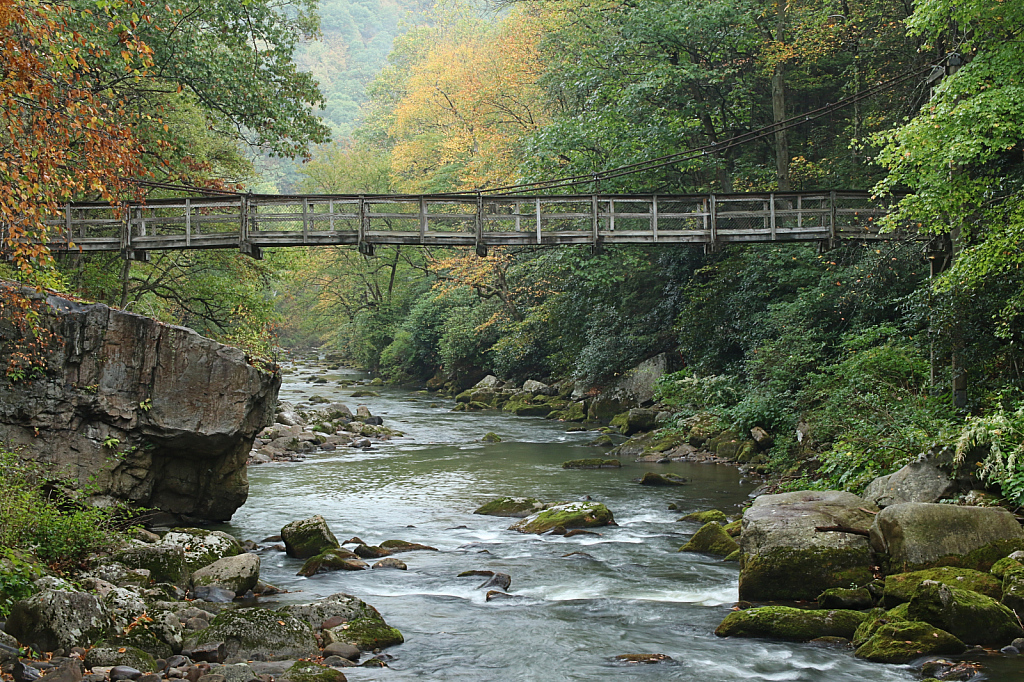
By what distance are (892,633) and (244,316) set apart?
15.1 metres

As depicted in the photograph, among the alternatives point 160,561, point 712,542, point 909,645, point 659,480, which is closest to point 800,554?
point 909,645

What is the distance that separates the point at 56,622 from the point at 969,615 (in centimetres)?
738

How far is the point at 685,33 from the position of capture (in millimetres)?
20719

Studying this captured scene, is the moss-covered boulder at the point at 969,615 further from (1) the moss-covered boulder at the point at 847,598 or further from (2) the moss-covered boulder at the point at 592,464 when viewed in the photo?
(2) the moss-covered boulder at the point at 592,464

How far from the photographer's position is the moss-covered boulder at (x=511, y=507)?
43.4ft

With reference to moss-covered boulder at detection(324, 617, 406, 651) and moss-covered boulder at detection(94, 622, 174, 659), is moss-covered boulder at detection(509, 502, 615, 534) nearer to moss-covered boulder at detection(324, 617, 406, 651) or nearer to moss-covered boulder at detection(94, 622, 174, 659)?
moss-covered boulder at detection(324, 617, 406, 651)

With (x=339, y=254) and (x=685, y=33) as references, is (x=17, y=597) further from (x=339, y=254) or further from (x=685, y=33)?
(x=339, y=254)

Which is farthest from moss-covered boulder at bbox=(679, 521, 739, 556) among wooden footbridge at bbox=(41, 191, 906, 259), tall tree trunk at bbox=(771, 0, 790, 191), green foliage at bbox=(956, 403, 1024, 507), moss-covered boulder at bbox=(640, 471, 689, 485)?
tall tree trunk at bbox=(771, 0, 790, 191)

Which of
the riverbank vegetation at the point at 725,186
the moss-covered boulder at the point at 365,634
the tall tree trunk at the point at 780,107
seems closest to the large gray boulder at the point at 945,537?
the riverbank vegetation at the point at 725,186

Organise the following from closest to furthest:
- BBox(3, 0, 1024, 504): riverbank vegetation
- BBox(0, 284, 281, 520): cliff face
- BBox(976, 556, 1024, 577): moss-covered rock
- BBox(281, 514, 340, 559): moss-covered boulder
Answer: BBox(976, 556, 1024, 577): moss-covered rock → BBox(0, 284, 281, 520): cliff face → BBox(281, 514, 340, 559): moss-covered boulder → BBox(3, 0, 1024, 504): riverbank vegetation

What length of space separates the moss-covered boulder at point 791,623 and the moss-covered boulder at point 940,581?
1.20 feet

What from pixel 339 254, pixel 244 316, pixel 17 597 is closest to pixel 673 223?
pixel 244 316

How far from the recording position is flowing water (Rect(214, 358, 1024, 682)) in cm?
714

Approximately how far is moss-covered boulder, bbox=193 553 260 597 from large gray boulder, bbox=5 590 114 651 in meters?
2.12
